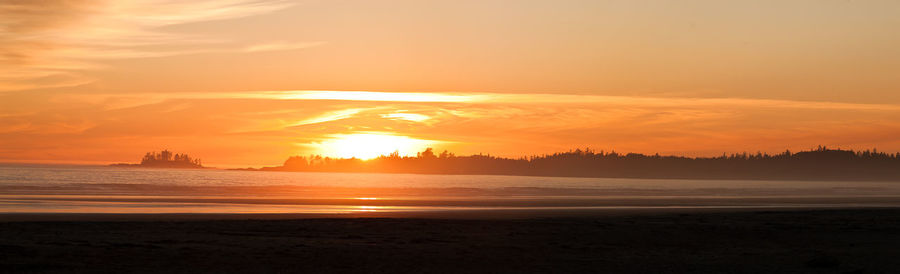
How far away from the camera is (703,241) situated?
955 inches

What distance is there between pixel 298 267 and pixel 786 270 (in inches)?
431

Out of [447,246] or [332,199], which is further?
[332,199]

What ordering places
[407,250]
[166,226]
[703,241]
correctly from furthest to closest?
[166,226], [703,241], [407,250]

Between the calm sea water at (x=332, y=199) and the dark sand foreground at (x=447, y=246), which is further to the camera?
the calm sea water at (x=332, y=199)

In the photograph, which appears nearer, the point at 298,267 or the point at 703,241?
the point at 298,267

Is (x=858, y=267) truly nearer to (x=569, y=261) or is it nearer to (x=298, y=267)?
(x=569, y=261)

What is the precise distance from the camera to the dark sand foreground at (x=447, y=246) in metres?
Result: 17.6

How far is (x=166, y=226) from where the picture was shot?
2609cm

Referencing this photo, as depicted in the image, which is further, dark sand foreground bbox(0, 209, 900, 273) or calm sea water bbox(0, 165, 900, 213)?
calm sea water bbox(0, 165, 900, 213)

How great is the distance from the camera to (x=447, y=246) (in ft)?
71.3

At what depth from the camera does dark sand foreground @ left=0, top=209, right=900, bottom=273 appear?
57.9 feet

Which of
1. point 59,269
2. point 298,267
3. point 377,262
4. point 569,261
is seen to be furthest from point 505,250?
point 59,269

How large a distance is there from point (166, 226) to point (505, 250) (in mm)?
12048

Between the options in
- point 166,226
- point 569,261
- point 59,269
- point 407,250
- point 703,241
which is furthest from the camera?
point 166,226
